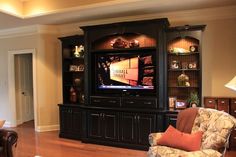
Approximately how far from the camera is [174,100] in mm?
5039

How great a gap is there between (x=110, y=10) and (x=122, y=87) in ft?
5.23

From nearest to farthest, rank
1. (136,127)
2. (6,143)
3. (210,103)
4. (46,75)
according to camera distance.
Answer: (6,143) → (210,103) → (136,127) → (46,75)

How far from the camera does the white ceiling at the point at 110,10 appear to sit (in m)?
4.54

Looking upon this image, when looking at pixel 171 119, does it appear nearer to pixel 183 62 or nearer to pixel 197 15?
pixel 183 62

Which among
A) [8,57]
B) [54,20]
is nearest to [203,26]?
[54,20]

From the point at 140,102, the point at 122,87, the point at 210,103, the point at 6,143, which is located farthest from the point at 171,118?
the point at 6,143

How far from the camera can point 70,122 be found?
5.67 meters

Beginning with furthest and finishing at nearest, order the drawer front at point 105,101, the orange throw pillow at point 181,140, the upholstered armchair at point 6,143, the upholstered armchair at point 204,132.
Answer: the drawer front at point 105,101
the upholstered armchair at point 6,143
the orange throw pillow at point 181,140
the upholstered armchair at point 204,132

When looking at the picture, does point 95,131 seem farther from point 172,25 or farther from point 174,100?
point 172,25

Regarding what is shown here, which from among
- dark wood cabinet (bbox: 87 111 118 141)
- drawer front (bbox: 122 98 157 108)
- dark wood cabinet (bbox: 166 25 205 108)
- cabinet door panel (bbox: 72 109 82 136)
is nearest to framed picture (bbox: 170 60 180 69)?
dark wood cabinet (bbox: 166 25 205 108)

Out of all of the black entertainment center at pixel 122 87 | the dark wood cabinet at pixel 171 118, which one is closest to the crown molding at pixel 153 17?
the black entertainment center at pixel 122 87

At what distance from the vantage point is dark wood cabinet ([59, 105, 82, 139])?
5.54 m

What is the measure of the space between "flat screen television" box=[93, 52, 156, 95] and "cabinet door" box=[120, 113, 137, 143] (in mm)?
536

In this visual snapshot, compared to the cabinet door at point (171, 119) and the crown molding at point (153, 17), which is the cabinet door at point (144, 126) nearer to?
the cabinet door at point (171, 119)
